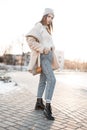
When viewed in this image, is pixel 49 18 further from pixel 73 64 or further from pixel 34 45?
pixel 73 64

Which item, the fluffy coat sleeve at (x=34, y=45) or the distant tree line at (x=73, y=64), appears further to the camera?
the distant tree line at (x=73, y=64)

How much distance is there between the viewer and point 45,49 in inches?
197

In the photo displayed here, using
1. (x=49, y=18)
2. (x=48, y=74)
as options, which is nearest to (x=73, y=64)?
(x=49, y=18)

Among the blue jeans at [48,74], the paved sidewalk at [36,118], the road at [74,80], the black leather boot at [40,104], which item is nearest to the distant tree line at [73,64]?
the road at [74,80]

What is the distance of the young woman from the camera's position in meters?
5.02

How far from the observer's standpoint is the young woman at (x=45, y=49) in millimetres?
5016

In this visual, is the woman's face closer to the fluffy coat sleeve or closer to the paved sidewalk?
the fluffy coat sleeve

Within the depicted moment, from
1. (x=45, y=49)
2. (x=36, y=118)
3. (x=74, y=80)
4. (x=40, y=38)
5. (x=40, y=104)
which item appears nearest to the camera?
(x=36, y=118)

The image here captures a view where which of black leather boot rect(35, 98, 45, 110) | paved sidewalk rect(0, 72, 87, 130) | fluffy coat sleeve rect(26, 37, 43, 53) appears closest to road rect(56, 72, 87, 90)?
paved sidewalk rect(0, 72, 87, 130)

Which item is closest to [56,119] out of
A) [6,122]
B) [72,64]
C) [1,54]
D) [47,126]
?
[47,126]

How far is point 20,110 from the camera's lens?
5383mm

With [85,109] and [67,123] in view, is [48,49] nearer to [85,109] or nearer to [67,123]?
[67,123]

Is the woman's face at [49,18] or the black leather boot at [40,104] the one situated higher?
the woman's face at [49,18]

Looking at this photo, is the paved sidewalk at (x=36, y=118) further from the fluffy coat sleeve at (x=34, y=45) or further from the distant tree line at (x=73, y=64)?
A: the distant tree line at (x=73, y=64)
